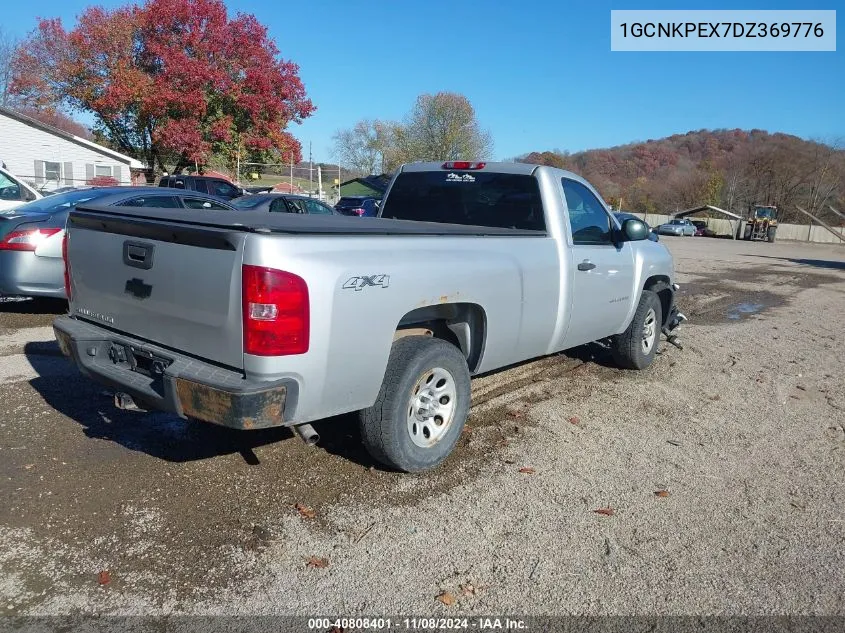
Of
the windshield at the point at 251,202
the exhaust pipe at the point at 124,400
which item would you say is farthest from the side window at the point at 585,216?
the windshield at the point at 251,202

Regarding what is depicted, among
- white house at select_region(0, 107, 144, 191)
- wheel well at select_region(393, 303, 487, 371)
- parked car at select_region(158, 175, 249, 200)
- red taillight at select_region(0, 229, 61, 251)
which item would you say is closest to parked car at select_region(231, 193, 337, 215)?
red taillight at select_region(0, 229, 61, 251)

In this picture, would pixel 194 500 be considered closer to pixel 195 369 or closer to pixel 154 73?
pixel 195 369

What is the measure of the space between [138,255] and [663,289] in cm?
515

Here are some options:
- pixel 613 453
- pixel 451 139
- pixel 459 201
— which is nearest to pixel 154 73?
pixel 451 139

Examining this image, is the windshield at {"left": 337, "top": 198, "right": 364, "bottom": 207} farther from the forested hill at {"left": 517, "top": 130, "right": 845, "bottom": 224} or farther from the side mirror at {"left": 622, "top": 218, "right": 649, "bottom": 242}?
the forested hill at {"left": 517, "top": 130, "right": 845, "bottom": 224}

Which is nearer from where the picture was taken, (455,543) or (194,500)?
(455,543)

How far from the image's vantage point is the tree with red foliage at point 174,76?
29.5 metres

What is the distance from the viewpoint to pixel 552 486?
3941 mm

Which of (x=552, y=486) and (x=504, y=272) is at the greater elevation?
(x=504, y=272)

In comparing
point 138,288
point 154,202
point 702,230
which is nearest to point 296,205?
point 154,202

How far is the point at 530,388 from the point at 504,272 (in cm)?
192

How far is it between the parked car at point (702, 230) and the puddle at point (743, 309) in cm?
4337

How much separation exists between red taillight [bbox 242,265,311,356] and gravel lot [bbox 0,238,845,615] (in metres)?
1.00

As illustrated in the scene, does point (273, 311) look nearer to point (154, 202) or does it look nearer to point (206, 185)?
point (154, 202)
